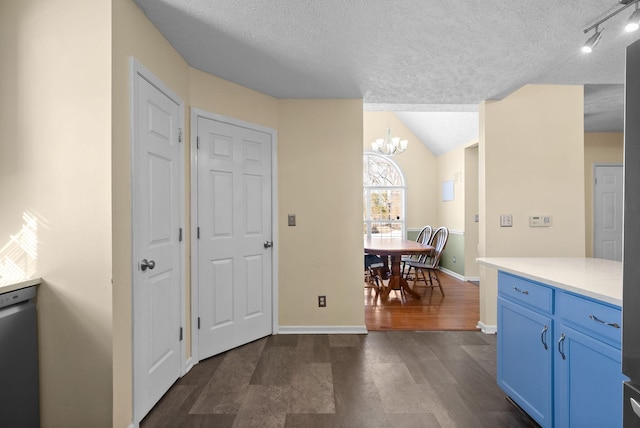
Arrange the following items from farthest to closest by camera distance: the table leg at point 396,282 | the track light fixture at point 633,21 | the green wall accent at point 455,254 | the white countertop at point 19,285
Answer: the green wall accent at point 455,254 → the table leg at point 396,282 → the track light fixture at point 633,21 → the white countertop at point 19,285

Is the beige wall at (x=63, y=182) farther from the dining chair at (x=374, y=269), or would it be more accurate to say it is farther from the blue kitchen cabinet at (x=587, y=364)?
the dining chair at (x=374, y=269)

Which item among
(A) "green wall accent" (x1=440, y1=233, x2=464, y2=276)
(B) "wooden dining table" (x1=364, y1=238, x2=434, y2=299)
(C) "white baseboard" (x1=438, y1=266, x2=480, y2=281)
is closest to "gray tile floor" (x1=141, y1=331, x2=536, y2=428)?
(B) "wooden dining table" (x1=364, y1=238, x2=434, y2=299)

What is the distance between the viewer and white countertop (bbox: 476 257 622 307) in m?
1.39

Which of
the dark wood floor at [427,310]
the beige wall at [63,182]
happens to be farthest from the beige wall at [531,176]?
the beige wall at [63,182]

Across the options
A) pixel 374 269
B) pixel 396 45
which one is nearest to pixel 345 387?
pixel 396 45

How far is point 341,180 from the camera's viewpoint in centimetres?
346

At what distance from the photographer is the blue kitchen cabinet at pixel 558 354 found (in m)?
1.36

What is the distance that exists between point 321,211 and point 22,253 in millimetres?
2305

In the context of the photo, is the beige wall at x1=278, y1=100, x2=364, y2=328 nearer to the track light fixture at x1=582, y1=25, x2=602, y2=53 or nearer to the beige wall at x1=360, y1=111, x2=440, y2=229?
the track light fixture at x1=582, y1=25, x2=602, y2=53

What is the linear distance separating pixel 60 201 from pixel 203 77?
1.57 meters

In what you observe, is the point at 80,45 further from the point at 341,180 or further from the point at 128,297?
the point at 341,180

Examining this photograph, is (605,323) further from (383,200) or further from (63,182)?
(383,200)

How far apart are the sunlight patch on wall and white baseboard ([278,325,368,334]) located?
2196 mm

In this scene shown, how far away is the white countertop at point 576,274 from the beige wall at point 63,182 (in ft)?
6.90
